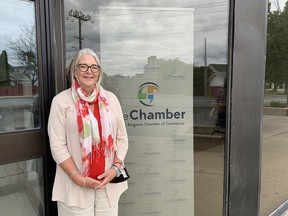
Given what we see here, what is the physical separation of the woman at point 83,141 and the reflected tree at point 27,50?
0.40 meters

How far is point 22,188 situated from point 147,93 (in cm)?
119

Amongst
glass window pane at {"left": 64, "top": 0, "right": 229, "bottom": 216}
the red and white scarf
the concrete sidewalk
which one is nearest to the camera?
the red and white scarf

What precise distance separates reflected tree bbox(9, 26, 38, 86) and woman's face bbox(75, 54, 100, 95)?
458 mm

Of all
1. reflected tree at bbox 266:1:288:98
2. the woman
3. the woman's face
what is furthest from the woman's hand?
reflected tree at bbox 266:1:288:98

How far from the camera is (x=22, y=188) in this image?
213cm

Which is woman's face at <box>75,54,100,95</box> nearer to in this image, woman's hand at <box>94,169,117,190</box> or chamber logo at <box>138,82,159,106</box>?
woman's hand at <box>94,169,117,190</box>

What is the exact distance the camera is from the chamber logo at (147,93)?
8.14 ft

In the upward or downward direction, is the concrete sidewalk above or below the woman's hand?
below

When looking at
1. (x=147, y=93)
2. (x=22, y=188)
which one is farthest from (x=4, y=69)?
(x=147, y=93)

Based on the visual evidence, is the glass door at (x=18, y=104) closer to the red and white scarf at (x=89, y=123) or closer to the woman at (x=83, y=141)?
the woman at (x=83, y=141)

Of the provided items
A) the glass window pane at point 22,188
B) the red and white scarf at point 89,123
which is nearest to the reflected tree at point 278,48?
the red and white scarf at point 89,123

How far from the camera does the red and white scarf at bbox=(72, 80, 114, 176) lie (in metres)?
1.73

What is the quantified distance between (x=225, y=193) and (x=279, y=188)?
1.62 m

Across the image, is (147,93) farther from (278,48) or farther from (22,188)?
(278,48)
